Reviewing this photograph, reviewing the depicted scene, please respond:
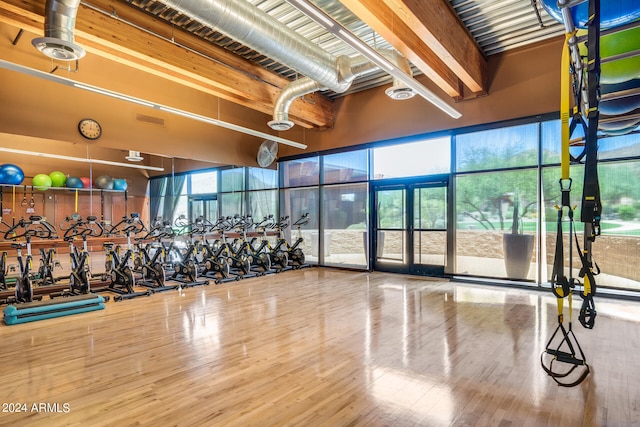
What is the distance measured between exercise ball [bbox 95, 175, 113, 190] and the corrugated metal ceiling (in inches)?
144

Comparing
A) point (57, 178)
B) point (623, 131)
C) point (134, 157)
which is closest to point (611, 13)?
point (623, 131)

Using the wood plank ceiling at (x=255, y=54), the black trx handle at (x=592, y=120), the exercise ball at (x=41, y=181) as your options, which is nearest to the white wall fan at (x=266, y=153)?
the wood plank ceiling at (x=255, y=54)

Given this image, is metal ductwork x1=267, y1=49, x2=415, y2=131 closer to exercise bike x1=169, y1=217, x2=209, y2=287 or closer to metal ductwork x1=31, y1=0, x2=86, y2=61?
exercise bike x1=169, y1=217, x2=209, y2=287

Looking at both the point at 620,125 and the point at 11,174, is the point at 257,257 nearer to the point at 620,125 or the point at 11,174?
the point at 11,174

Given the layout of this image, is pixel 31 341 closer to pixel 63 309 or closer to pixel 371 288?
pixel 63 309

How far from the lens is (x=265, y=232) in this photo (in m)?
8.55

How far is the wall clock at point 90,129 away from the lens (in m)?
6.62

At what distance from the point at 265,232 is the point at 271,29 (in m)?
5.11

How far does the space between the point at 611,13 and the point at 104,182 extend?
822 cm

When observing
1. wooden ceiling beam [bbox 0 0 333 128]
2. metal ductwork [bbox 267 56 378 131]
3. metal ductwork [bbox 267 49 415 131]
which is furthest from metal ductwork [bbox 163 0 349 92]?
wooden ceiling beam [bbox 0 0 333 128]

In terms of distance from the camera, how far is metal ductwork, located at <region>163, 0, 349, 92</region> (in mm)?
3684

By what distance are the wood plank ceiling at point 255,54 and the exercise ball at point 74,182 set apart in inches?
110

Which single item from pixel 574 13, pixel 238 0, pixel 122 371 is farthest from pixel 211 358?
pixel 238 0

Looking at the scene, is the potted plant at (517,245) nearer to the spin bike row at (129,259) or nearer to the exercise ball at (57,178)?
the spin bike row at (129,259)
